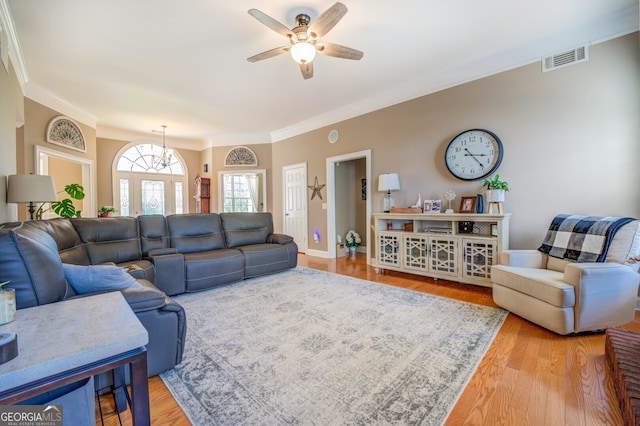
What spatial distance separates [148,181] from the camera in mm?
7113

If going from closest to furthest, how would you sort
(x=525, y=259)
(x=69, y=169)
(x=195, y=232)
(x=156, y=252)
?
1. (x=525, y=259)
2. (x=156, y=252)
3. (x=195, y=232)
4. (x=69, y=169)

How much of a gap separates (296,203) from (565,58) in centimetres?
486

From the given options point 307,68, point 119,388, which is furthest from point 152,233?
point 307,68

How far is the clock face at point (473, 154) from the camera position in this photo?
3460 millimetres

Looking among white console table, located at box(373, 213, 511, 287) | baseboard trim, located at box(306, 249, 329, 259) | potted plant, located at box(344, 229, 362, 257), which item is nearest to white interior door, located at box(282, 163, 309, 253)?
baseboard trim, located at box(306, 249, 329, 259)

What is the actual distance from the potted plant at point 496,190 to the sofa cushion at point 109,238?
4.35 m

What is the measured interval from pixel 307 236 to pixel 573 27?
4999mm

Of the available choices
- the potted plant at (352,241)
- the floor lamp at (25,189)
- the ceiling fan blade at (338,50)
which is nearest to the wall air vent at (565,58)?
the ceiling fan blade at (338,50)

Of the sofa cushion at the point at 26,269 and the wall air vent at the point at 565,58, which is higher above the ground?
the wall air vent at the point at 565,58

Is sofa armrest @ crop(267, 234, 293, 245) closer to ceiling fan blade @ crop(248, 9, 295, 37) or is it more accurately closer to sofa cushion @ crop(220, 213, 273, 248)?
sofa cushion @ crop(220, 213, 273, 248)

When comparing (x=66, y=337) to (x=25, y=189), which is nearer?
(x=66, y=337)

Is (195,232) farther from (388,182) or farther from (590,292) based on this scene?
(590,292)

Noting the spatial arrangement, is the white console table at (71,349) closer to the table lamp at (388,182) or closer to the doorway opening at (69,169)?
the table lamp at (388,182)

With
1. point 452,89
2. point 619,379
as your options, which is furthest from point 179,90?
point 619,379
